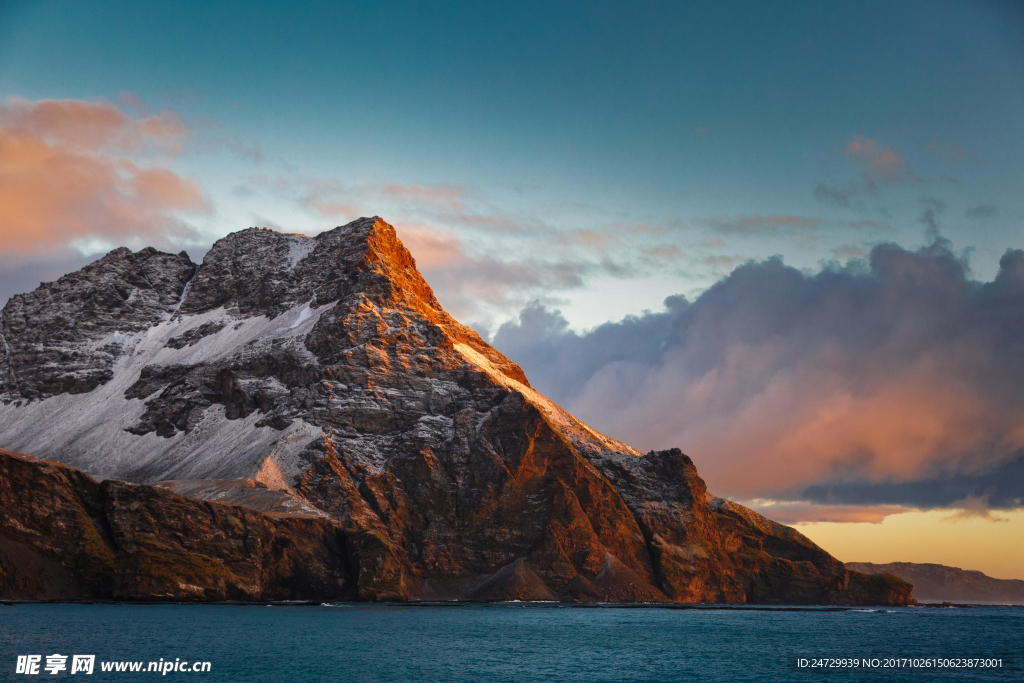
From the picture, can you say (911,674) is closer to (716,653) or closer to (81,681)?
(716,653)

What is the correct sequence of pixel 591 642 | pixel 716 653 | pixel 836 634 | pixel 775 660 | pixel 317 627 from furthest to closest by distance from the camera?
pixel 836 634 → pixel 317 627 → pixel 591 642 → pixel 716 653 → pixel 775 660

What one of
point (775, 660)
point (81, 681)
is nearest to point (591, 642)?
point (775, 660)

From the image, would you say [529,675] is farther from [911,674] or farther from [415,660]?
[911,674]

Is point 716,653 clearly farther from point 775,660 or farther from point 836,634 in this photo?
point 836,634

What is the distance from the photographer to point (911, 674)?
431 ft

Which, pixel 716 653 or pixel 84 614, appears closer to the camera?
pixel 716 653

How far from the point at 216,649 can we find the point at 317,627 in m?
45.4

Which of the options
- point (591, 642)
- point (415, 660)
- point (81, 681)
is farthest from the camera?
point (591, 642)

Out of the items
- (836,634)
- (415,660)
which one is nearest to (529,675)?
(415,660)

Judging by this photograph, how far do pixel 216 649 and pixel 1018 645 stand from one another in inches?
5078

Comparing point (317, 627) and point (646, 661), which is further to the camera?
point (317, 627)

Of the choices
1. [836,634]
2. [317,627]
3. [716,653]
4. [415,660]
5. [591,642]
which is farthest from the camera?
[836,634]

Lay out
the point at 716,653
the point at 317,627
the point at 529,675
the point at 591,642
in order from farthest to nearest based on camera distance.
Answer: the point at 317,627, the point at 591,642, the point at 716,653, the point at 529,675

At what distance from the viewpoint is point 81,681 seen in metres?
108
